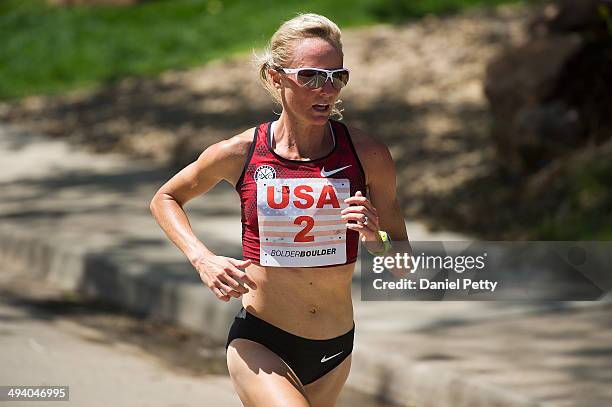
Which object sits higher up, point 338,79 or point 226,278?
point 338,79

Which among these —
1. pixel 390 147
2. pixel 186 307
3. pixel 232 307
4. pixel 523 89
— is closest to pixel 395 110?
pixel 390 147

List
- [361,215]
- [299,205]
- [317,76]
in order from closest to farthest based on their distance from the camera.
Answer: [361,215] < [317,76] < [299,205]

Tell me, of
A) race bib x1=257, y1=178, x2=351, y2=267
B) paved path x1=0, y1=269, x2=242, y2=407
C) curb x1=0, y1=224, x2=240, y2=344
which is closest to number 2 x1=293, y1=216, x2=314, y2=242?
race bib x1=257, y1=178, x2=351, y2=267

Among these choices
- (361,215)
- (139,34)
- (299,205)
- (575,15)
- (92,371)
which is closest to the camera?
(361,215)

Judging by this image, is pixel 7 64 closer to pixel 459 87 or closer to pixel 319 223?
pixel 459 87

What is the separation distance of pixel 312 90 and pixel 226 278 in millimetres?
660

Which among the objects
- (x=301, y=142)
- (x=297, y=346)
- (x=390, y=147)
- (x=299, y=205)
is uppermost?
(x=390, y=147)

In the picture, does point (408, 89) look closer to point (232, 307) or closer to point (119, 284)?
point (119, 284)

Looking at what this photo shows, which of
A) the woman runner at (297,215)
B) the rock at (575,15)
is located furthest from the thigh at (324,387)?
the rock at (575,15)

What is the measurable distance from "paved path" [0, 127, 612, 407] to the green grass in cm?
409

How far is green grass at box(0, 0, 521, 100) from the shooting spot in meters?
16.8

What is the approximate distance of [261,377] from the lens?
13.7 ft

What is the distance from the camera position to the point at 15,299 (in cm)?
888

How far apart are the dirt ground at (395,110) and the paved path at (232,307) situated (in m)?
0.56
